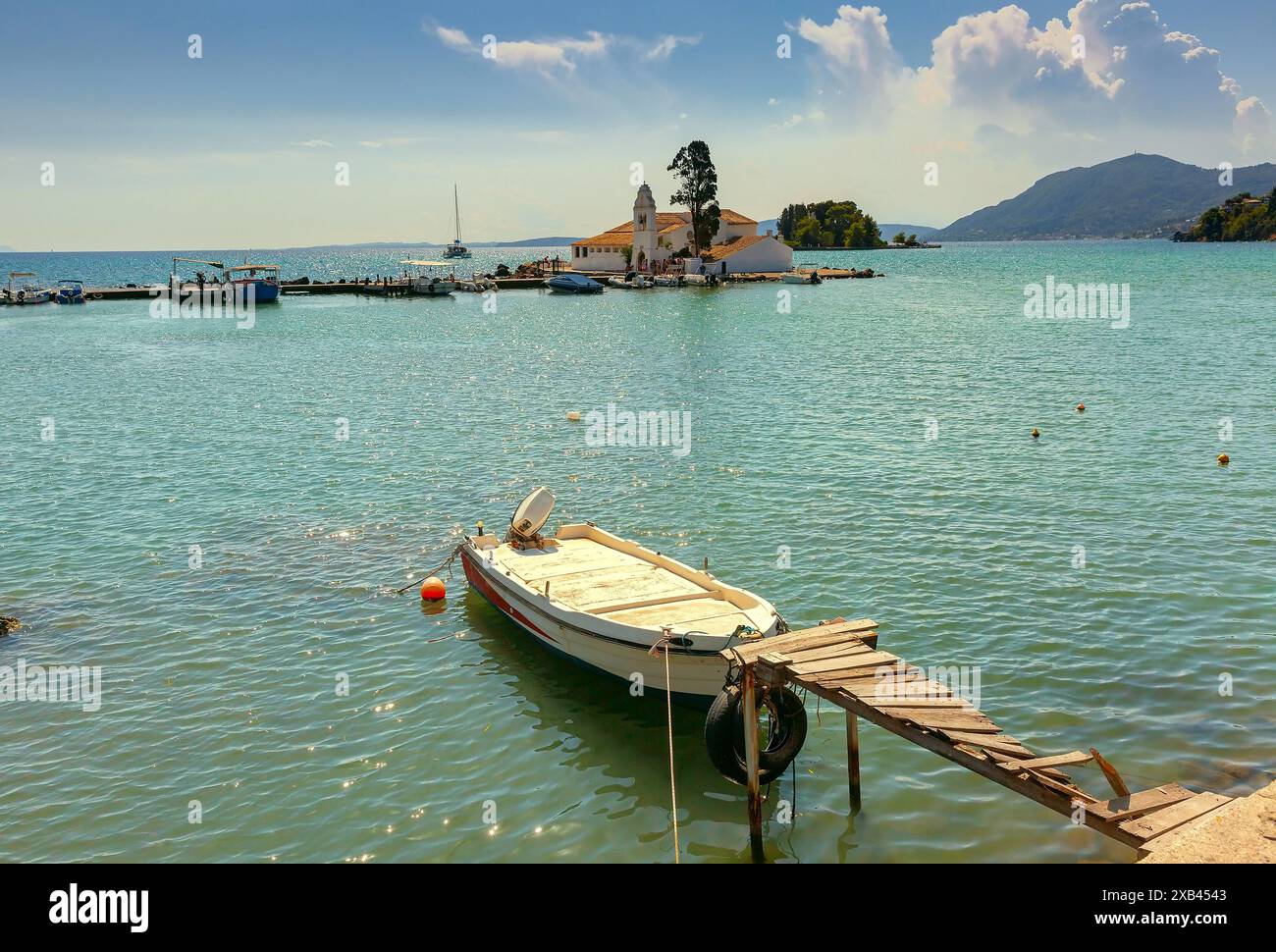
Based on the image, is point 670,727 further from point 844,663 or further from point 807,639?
point 844,663

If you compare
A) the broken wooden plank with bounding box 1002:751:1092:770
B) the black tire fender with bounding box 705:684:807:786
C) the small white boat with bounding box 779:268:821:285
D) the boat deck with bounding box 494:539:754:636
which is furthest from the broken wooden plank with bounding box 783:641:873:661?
the small white boat with bounding box 779:268:821:285

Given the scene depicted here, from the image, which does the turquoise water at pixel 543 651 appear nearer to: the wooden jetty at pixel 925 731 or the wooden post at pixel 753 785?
the wooden post at pixel 753 785

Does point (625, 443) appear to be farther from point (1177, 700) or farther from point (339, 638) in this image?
point (1177, 700)

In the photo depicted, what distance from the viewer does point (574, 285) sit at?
118 m

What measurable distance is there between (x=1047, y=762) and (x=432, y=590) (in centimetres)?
1359

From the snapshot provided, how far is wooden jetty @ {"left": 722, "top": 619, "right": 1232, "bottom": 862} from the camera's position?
1043 cm

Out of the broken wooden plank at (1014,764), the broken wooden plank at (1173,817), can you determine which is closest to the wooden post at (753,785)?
the broken wooden plank at (1014,764)

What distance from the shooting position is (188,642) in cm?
1897

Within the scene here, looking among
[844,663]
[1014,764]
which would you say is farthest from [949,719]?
[844,663]

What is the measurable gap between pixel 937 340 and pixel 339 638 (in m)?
55.8

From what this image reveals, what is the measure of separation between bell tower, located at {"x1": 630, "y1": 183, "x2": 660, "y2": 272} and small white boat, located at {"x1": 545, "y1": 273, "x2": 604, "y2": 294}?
14.6 meters

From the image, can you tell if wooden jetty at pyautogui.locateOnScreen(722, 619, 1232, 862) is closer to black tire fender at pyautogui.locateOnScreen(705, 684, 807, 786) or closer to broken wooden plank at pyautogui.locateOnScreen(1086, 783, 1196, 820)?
broken wooden plank at pyautogui.locateOnScreen(1086, 783, 1196, 820)
